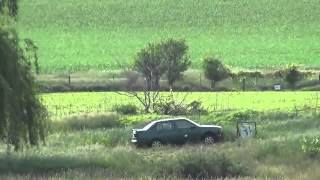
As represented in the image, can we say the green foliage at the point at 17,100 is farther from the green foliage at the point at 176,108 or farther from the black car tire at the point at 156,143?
the green foliage at the point at 176,108

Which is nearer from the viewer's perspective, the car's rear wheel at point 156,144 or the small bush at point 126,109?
the car's rear wheel at point 156,144

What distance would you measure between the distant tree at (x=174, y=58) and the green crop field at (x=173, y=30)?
1444 cm

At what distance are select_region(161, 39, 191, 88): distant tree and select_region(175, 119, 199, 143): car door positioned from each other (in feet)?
119

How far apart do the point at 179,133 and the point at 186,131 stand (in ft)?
0.98

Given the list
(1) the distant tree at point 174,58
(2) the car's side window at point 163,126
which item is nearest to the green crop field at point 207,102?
(1) the distant tree at point 174,58

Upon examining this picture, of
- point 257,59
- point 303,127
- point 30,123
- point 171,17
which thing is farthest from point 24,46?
point 171,17

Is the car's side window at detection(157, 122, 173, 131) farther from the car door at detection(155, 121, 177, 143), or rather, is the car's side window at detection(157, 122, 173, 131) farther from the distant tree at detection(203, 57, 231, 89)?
the distant tree at detection(203, 57, 231, 89)

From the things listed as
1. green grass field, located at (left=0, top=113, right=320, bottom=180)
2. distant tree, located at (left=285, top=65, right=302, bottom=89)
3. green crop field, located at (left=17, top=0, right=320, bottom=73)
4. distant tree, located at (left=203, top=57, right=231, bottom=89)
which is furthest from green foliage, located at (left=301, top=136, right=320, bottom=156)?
green crop field, located at (left=17, top=0, right=320, bottom=73)

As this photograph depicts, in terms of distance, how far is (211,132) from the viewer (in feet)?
116

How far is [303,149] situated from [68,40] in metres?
88.7

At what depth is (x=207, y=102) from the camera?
55938 mm

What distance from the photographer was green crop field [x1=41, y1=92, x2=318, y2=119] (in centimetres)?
4944

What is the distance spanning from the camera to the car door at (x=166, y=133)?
1380 inches

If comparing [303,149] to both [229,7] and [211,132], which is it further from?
[229,7]
